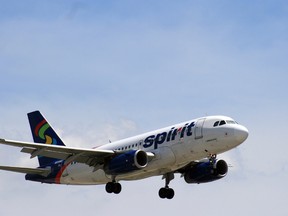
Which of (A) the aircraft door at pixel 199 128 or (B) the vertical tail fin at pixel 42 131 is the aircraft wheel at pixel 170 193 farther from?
(B) the vertical tail fin at pixel 42 131

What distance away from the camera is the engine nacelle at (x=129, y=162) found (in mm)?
55062

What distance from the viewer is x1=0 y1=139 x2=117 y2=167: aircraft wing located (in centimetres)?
5409

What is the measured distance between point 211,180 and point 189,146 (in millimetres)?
6765

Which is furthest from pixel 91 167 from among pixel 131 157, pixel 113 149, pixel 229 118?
pixel 229 118

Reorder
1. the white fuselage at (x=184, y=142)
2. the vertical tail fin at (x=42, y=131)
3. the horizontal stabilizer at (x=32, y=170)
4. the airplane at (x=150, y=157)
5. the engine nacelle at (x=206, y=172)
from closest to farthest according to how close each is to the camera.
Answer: the white fuselage at (x=184, y=142) < the airplane at (x=150, y=157) < the engine nacelle at (x=206, y=172) < the horizontal stabilizer at (x=32, y=170) < the vertical tail fin at (x=42, y=131)

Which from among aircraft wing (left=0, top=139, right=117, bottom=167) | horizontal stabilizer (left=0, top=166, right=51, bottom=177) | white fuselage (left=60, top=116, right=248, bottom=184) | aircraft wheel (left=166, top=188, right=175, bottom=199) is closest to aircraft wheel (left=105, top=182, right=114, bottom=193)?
white fuselage (left=60, top=116, right=248, bottom=184)

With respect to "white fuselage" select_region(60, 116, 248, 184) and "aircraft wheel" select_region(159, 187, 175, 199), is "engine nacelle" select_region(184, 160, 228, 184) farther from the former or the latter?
"white fuselage" select_region(60, 116, 248, 184)

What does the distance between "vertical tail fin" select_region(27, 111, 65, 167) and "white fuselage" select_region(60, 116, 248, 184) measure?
8.64 meters

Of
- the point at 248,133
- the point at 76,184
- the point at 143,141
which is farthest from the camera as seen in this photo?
the point at 76,184

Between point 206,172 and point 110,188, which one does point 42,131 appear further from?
point 206,172

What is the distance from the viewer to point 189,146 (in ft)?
178

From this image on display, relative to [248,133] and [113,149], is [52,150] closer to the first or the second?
[113,149]

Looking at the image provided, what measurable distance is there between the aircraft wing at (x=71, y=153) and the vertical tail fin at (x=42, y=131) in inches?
318

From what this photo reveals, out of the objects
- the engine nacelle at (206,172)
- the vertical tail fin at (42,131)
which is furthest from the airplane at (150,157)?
the vertical tail fin at (42,131)
